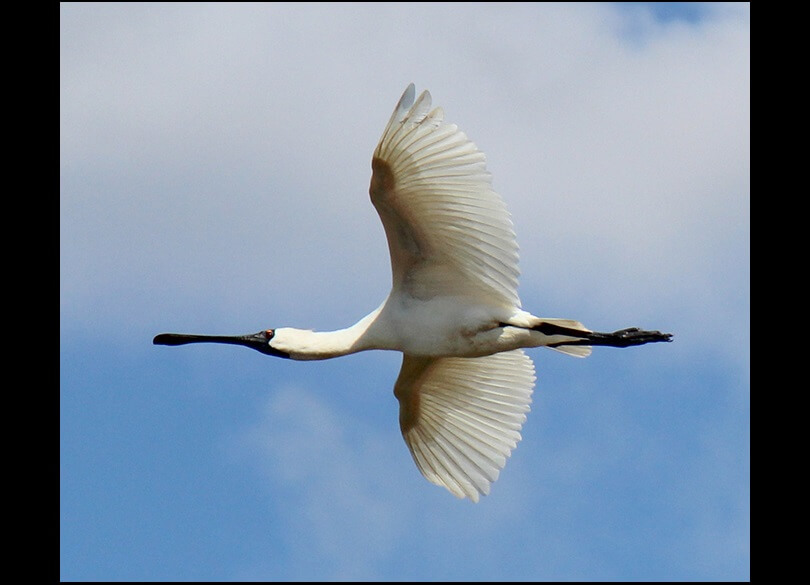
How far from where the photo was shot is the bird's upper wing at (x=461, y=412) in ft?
43.7

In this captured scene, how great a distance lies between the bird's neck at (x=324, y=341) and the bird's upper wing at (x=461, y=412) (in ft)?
3.54

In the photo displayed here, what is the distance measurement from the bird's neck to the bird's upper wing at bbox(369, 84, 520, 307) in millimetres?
471

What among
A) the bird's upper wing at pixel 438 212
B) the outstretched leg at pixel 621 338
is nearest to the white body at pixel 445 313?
the bird's upper wing at pixel 438 212

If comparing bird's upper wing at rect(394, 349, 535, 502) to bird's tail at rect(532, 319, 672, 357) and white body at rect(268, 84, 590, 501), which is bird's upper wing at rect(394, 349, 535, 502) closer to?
white body at rect(268, 84, 590, 501)

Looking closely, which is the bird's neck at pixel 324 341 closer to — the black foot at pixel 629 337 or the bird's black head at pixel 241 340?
the bird's black head at pixel 241 340

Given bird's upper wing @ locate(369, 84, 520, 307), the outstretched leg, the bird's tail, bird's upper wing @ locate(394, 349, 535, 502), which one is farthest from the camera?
bird's upper wing @ locate(394, 349, 535, 502)

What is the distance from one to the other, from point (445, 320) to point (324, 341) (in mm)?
1045

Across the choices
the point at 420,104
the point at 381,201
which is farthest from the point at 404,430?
the point at 420,104

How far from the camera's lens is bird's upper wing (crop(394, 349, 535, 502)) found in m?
13.3

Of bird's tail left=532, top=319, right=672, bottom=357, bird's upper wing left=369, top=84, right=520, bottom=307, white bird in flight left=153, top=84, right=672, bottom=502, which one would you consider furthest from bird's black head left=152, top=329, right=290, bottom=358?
bird's tail left=532, top=319, right=672, bottom=357

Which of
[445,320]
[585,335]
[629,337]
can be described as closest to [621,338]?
[629,337]

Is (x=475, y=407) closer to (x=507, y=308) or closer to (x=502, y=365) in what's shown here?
(x=502, y=365)

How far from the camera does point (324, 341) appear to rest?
12469 millimetres
